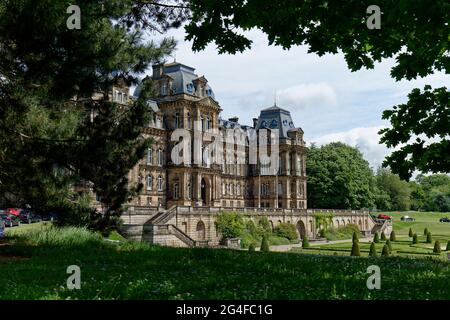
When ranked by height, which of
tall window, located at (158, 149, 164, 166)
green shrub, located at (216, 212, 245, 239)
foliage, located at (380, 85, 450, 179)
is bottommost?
green shrub, located at (216, 212, 245, 239)

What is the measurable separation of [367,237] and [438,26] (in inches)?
2761

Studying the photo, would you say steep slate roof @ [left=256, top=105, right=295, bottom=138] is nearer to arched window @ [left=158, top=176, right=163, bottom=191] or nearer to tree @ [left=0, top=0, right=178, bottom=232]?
arched window @ [left=158, top=176, right=163, bottom=191]

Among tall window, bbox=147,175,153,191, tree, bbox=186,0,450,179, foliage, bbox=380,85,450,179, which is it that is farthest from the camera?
tall window, bbox=147,175,153,191

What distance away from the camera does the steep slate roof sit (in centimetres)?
7724

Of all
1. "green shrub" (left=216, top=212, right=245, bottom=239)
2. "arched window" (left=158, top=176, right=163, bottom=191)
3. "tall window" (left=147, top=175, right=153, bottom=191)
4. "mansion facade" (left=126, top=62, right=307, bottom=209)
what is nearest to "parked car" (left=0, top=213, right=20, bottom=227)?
"mansion facade" (left=126, top=62, right=307, bottom=209)

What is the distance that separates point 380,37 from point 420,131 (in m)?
3.18

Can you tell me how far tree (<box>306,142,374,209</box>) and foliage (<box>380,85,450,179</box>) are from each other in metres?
68.7

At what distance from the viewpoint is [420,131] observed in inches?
422

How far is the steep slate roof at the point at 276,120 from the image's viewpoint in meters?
77.2

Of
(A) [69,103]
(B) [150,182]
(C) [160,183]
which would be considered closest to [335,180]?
(C) [160,183]

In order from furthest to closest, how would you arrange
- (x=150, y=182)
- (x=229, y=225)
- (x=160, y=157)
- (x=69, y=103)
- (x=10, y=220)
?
(x=160, y=157) < (x=150, y=182) < (x=229, y=225) < (x=10, y=220) < (x=69, y=103)

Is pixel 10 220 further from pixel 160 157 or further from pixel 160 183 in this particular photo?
pixel 160 157

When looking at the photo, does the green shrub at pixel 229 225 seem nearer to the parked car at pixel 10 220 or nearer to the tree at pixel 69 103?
the parked car at pixel 10 220

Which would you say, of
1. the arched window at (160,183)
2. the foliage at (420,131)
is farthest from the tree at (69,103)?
the arched window at (160,183)
